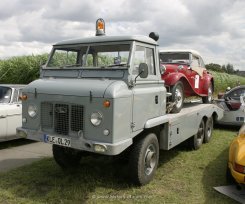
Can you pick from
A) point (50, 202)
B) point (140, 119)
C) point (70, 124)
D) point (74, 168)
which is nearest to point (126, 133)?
point (140, 119)

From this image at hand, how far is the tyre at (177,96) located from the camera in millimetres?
6862

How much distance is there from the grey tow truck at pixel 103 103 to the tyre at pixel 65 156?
2 cm

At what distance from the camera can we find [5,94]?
821cm

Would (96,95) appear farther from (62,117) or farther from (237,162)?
(237,162)

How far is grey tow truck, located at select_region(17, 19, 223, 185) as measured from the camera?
15.2 ft

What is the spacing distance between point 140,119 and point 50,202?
184 centimetres

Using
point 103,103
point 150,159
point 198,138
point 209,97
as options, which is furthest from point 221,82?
point 103,103

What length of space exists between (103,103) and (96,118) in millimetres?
257

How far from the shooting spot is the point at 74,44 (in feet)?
19.1

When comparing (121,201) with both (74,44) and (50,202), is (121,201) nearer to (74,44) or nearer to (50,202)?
(50,202)

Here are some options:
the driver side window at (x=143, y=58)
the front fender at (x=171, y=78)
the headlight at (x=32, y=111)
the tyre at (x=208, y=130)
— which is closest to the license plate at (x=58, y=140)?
the headlight at (x=32, y=111)

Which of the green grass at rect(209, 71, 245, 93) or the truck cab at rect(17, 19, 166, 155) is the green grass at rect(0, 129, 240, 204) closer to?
the truck cab at rect(17, 19, 166, 155)

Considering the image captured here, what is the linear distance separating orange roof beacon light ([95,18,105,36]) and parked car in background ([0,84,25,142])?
3203 millimetres

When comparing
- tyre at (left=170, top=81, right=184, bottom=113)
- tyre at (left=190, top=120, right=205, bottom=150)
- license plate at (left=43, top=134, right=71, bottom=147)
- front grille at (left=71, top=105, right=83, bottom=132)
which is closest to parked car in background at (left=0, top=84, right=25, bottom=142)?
license plate at (left=43, top=134, right=71, bottom=147)
